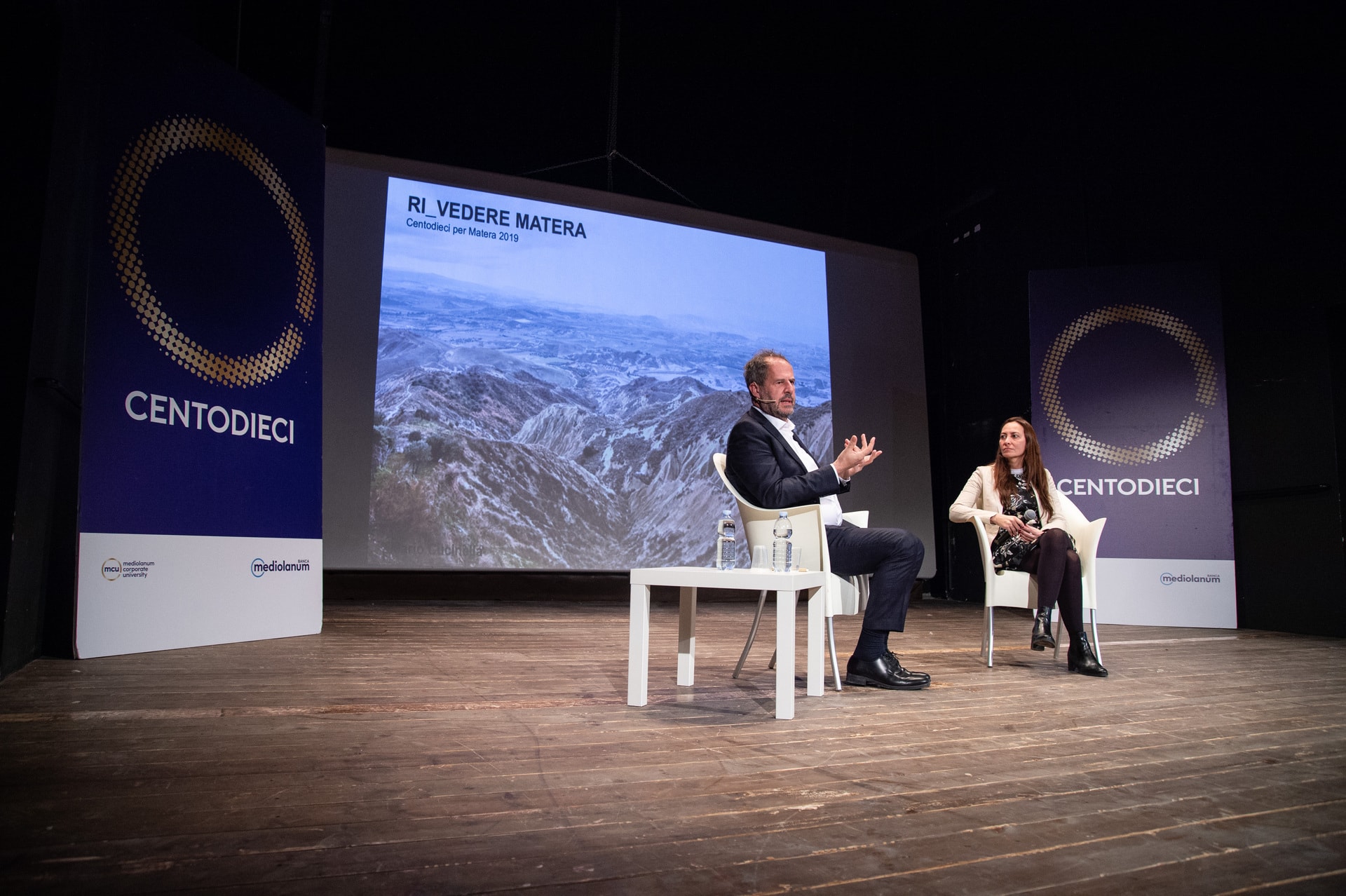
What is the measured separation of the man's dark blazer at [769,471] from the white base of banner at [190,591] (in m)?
2.25

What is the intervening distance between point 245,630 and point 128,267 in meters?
1.57

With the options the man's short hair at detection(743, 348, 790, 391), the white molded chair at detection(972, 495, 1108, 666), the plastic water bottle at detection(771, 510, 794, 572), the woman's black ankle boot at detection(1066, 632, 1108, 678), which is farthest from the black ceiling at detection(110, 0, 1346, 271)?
the plastic water bottle at detection(771, 510, 794, 572)

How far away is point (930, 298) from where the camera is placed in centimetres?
779

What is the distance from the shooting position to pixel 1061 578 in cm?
334

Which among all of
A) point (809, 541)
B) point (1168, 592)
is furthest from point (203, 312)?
point (1168, 592)

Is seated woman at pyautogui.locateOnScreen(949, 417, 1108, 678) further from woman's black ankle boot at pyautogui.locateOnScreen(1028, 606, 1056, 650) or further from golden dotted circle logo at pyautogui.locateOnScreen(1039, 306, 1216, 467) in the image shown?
golden dotted circle logo at pyautogui.locateOnScreen(1039, 306, 1216, 467)

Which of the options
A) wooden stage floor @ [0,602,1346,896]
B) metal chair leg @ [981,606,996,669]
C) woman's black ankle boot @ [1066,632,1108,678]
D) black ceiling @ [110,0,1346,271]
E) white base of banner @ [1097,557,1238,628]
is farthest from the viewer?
black ceiling @ [110,0,1346,271]

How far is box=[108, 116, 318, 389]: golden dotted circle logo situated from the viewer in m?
3.30

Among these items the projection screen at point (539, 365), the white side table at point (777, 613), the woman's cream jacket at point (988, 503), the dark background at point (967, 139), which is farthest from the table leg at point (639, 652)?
the dark background at point (967, 139)

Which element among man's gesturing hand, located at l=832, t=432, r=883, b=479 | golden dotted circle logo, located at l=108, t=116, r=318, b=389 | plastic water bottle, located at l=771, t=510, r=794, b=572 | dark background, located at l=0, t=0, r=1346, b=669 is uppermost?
dark background, located at l=0, t=0, r=1346, b=669

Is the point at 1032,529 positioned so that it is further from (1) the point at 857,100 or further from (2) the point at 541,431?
(1) the point at 857,100

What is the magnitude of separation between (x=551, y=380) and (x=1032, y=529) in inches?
138

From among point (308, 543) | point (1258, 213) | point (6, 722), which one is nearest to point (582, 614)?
point (308, 543)

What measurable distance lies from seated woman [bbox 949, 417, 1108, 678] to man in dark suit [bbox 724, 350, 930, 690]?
0.80 metres
